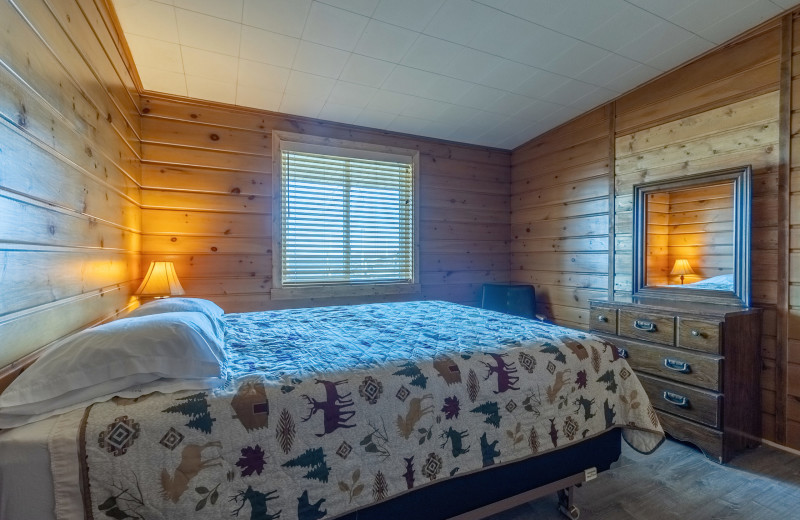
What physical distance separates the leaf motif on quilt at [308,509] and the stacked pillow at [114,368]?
432 mm

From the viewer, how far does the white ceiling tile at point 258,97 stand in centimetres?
278

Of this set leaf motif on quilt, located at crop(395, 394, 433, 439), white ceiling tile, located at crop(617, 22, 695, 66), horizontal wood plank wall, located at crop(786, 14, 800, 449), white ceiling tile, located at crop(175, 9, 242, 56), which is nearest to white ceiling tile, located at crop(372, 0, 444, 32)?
white ceiling tile, located at crop(175, 9, 242, 56)

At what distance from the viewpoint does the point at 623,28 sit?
2.25 m

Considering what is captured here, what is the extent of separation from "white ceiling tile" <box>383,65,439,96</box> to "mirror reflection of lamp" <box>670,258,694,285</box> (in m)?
2.28

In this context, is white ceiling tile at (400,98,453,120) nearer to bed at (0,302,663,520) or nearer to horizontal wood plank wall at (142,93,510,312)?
horizontal wood plank wall at (142,93,510,312)

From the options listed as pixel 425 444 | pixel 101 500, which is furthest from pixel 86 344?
pixel 425 444

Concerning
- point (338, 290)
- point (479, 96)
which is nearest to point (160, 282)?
point (338, 290)

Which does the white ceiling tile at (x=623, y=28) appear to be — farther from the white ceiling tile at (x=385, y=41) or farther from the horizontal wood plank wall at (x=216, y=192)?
the horizontal wood plank wall at (x=216, y=192)

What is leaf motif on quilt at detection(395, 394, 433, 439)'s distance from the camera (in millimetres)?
1229

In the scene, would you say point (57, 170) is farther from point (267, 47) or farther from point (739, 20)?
point (739, 20)

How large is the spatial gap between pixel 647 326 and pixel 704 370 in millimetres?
381

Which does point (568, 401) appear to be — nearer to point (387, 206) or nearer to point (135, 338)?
point (135, 338)

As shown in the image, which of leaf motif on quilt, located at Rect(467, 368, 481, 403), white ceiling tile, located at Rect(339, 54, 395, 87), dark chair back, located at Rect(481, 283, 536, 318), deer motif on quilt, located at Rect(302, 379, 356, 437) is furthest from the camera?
dark chair back, located at Rect(481, 283, 536, 318)

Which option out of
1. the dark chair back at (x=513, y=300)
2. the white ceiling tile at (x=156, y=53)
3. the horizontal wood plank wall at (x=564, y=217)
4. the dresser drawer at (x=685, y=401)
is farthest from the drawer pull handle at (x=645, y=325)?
the white ceiling tile at (x=156, y=53)
